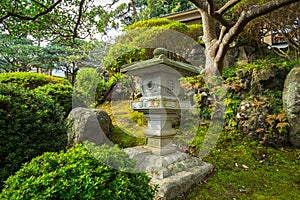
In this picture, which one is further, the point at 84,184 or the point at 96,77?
the point at 96,77

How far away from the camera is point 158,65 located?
2873 millimetres

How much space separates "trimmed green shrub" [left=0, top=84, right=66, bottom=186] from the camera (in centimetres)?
238

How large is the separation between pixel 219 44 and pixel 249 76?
1450mm

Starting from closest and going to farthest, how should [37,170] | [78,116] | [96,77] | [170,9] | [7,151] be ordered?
[37,170]
[7,151]
[78,116]
[96,77]
[170,9]

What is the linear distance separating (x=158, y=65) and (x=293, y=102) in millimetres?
3587

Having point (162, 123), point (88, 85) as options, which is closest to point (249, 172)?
point (162, 123)

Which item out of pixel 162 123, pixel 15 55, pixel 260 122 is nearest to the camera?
pixel 162 123

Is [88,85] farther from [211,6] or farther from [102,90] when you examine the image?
[211,6]

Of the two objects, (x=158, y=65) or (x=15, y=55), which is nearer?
(x=158, y=65)

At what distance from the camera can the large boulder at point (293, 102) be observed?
161 inches

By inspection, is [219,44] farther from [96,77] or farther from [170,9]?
[170,9]

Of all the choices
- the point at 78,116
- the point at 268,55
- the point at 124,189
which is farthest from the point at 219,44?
the point at 124,189

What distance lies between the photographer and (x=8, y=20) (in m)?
4.27

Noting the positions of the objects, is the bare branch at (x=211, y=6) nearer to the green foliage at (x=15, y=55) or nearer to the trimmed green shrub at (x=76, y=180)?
the trimmed green shrub at (x=76, y=180)
